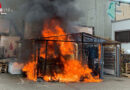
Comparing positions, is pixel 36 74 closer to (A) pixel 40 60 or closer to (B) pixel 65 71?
(A) pixel 40 60

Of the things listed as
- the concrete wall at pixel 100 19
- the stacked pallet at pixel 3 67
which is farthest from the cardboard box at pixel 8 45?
the concrete wall at pixel 100 19

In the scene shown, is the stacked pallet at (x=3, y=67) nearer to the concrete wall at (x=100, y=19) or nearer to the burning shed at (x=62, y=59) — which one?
the burning shed at (x=62, y=59)

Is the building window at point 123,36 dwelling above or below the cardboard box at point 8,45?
above

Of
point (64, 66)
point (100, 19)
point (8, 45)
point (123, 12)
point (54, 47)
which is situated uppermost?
point (123, 12)

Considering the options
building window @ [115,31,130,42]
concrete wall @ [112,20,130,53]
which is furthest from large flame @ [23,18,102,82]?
building window @ [115,31,130,42]

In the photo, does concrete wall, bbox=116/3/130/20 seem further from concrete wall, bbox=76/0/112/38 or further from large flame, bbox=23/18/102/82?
large flame, bbox=23/18/102/82

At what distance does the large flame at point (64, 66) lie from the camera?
9.70m

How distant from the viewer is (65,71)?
1040cm

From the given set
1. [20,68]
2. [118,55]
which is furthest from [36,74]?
[118,55]

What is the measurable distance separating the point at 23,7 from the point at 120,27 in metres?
10.8

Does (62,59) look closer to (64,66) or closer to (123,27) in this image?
(64,66)

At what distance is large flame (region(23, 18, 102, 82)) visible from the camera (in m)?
9.70

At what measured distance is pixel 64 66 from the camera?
10.5 metres

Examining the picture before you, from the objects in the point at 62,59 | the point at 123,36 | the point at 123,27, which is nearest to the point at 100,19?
the point at 123,27
